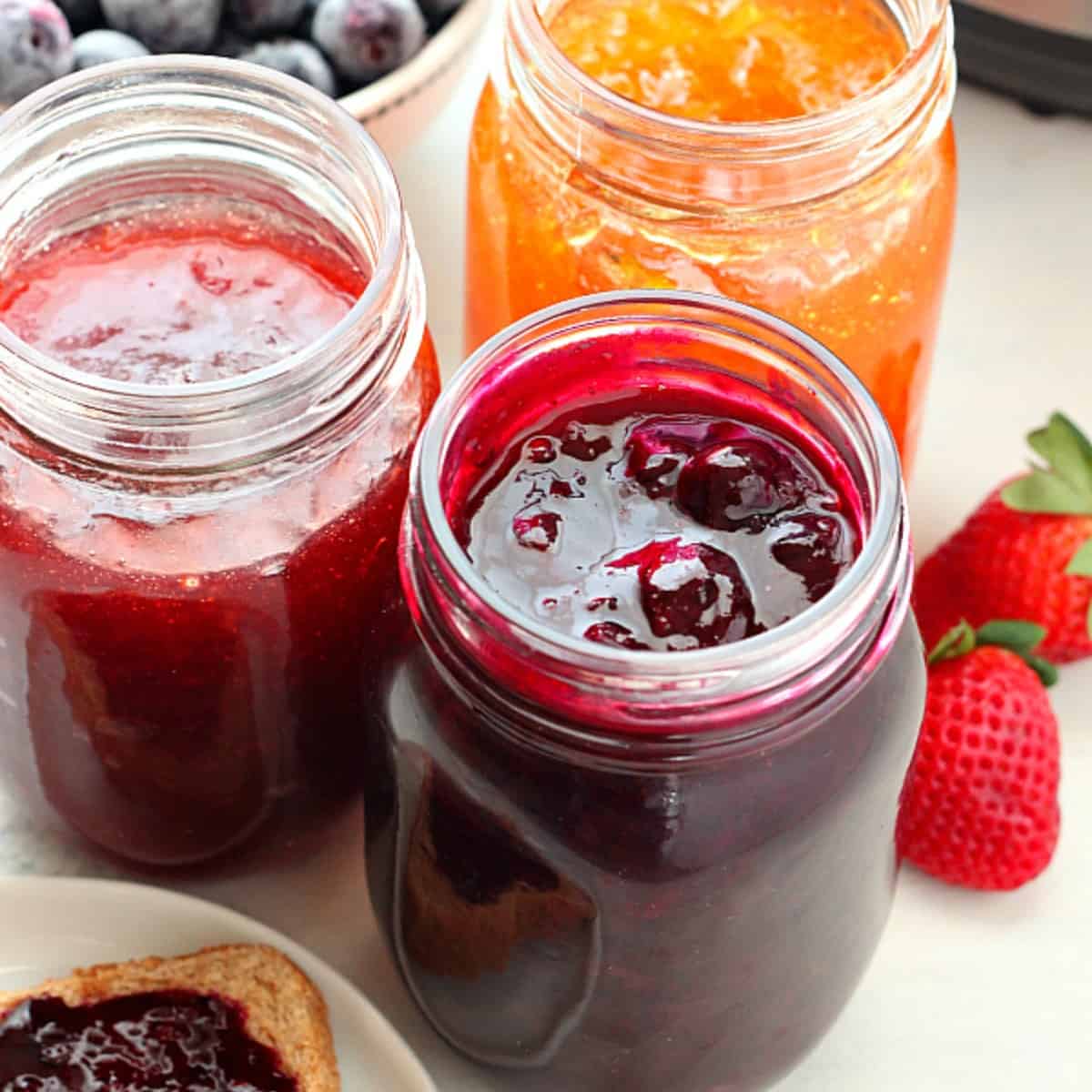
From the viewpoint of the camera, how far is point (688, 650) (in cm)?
101

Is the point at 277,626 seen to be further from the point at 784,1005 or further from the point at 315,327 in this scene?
the point at 784,1005

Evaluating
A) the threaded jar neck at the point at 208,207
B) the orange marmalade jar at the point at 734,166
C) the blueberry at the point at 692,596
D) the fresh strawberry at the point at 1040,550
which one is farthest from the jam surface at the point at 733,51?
the blueberry at the point at 692,596

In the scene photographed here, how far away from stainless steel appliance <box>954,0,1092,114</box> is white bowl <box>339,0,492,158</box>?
501 millimetres

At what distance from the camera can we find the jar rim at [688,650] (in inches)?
38.0

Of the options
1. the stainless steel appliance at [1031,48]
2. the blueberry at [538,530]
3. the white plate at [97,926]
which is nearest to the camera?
the blueberry at [538,530]

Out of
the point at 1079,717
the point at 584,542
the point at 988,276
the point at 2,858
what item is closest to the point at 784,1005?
the point at 584,542

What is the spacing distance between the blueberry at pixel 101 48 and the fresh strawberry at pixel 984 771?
837 mm

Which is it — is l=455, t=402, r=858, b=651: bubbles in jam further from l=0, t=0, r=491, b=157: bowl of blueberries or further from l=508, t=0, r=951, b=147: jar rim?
l=0, t=0, r=491, b=157: bowl of blueberries

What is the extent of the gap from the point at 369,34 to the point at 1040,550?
707 mm

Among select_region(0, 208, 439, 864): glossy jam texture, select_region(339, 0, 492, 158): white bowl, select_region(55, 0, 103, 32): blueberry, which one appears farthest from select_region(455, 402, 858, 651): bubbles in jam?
select_region(55, 0, 103, 32): blueberry

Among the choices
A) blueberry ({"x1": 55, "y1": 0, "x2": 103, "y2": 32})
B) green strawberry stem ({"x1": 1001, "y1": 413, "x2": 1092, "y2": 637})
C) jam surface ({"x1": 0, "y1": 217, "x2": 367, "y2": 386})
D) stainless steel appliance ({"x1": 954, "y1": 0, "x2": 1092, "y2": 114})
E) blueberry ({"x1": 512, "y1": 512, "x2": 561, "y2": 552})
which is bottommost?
green strawberry stem ({"x1": 1001, "y1": 413, "x2": 1092, "y2": 637})

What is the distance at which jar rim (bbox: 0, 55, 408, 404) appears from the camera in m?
1.08

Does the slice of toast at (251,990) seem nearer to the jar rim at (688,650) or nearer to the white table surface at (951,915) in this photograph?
the white table surface at (951,915)

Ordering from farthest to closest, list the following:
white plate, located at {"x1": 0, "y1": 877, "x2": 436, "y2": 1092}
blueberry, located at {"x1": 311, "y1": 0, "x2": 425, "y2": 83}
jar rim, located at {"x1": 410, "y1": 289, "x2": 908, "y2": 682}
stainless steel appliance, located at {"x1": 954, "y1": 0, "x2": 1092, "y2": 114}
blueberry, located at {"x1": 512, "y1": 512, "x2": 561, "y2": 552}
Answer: stainless steel appliance, located at {"x1": 954, "y1": 0, "x2": 1092, "y2": 114} < blueberry, located at {"x1": 311, "y1": 0, "x2": 425, "y2": 83} < white plate, located at {"x1": 0, "y1": 877, "x2": 436, "y2": 1092} < blueberry, located at {"x1": 512, "y1": 512, "x2": 561, "y2": 552} < jar rim, located at {"x1": 410, "y1": 289, "x2": 908, "y2": 682}
